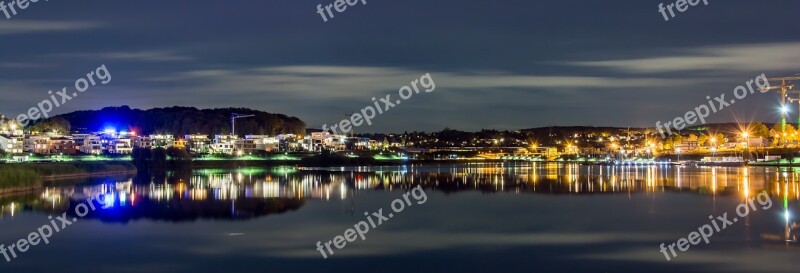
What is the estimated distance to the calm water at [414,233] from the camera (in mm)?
23000

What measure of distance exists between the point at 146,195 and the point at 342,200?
39.3ft

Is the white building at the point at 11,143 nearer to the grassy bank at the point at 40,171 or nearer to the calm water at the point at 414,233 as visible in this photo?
the grassy bank at the point at 40,171

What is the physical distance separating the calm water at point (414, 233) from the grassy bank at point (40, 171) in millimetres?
3634

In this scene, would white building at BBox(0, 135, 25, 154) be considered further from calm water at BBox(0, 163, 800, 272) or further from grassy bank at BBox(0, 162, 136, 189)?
calm water at BBox(0, 163, 800, 272)

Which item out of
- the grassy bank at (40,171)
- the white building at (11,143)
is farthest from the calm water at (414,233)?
the white building at (11,143)

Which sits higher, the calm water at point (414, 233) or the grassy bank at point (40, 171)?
the grassy bank at point (40, 171)

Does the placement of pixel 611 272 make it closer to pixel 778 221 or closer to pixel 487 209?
pixel 778 221

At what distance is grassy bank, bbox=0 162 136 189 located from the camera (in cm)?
5199

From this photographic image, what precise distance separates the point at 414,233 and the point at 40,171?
49.3m

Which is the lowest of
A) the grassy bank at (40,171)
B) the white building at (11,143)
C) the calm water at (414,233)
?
the calm water at (414,233)

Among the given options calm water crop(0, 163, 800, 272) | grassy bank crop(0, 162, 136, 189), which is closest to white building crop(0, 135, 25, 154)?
grassy bank crop(0, 162, 136, 189)

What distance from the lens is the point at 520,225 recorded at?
3291 cm

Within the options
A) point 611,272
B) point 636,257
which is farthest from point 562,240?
point 611,272

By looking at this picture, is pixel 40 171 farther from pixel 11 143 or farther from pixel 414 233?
pixel 11 143
